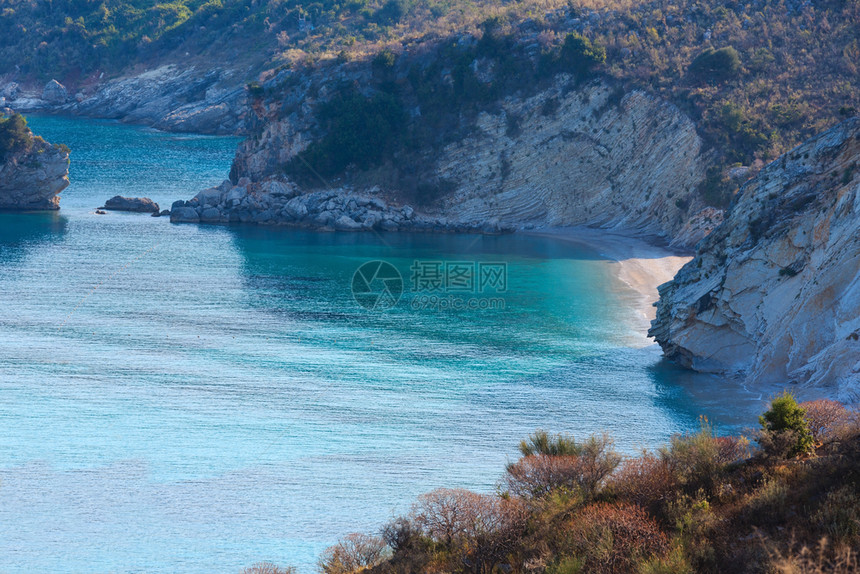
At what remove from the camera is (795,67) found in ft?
199

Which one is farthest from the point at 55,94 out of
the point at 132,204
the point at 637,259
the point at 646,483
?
the point at 646,483

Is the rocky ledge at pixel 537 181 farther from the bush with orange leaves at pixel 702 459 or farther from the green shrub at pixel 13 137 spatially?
the bush with orange leaves at pixel 702 459

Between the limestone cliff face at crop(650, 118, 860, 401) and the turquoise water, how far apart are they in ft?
6.14

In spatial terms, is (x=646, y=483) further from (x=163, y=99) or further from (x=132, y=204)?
(x=163, y=99)

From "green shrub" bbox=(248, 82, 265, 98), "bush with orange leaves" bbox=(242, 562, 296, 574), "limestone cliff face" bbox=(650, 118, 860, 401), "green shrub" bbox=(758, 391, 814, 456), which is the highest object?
"green shrub" bbox=(248, 82, 265, 98)

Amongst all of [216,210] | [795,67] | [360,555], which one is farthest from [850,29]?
[360,555]

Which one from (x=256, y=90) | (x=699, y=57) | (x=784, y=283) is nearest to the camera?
(x=784, y=283)

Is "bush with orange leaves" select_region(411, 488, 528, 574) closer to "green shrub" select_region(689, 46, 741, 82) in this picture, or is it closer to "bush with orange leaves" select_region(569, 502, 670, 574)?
"bush with orange leaves" select_region(569, 502, 670, 574)

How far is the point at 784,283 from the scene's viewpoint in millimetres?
30094

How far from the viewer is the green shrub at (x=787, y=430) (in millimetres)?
16172

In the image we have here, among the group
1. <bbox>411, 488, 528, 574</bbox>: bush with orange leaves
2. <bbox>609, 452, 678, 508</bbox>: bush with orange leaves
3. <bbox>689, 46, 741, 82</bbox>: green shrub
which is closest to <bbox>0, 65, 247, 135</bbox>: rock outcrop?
<bbox>689, 46, 741, 82</bbox>: green shrub

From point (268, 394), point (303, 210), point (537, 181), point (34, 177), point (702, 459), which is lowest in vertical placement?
point (268, 394)

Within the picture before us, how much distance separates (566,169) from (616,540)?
49330 mm

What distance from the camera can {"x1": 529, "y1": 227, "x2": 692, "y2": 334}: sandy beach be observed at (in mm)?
42812
